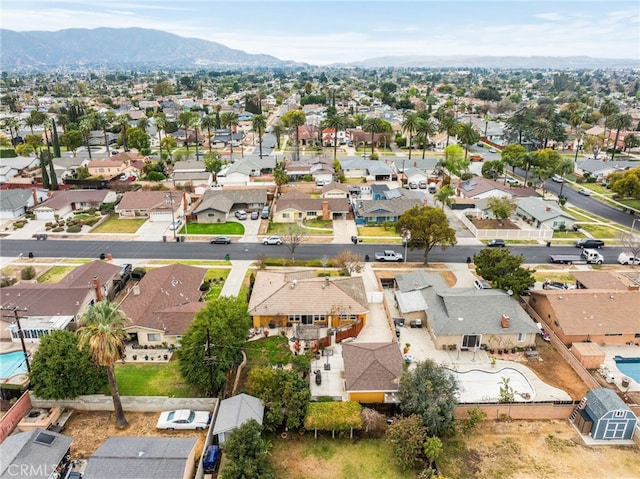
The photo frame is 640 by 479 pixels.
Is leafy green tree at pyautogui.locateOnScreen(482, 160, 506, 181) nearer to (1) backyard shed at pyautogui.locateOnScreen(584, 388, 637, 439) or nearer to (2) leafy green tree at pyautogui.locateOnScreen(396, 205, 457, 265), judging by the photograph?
(2) leafy green tree at pyautogui.locateOnScreen(396, 205, 457, 265)

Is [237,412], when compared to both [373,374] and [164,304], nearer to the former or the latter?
[373,374]

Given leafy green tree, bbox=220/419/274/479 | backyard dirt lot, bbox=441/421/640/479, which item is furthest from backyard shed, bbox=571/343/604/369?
leafy green tree, bbox=220/419/274/479

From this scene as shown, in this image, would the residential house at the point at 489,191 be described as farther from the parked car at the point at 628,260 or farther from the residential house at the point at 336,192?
the parked car at the point at 628,260

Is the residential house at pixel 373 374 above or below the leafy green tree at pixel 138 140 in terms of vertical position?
below

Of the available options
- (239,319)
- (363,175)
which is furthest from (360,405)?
(363,175)

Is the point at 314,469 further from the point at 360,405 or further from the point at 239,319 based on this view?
the point at 239,319

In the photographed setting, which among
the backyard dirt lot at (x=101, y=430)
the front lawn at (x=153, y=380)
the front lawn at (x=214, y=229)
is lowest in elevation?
the backyard dirt lot at (x=101, y=430)

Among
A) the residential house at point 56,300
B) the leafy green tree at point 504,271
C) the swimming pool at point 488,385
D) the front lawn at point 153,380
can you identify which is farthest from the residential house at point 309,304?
the residential house at point 56,300
